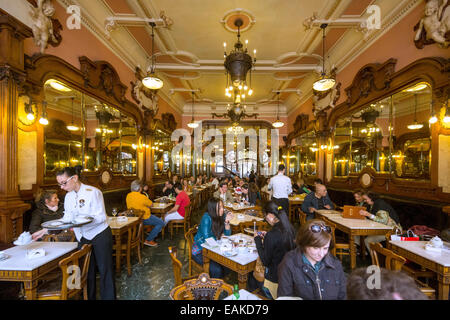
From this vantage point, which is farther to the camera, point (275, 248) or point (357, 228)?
point (357, 228)

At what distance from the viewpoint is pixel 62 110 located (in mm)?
3889

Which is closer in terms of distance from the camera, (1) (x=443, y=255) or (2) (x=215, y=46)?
(1) (x=443, y=255)

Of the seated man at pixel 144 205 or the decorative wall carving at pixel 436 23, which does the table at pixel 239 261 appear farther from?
the decorative wall carving at pixel 436 23

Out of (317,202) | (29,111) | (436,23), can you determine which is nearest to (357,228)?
(317,202)

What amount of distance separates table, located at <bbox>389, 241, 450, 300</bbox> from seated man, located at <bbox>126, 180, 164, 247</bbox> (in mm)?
4481

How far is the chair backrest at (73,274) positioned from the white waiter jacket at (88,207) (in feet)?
0.93

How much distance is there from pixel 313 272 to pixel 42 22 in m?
5.05

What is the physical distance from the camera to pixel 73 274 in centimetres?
218

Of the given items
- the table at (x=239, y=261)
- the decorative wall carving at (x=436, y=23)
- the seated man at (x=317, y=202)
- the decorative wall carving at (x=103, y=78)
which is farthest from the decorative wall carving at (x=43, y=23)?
the decorative wall carving at (x=436, y=23)

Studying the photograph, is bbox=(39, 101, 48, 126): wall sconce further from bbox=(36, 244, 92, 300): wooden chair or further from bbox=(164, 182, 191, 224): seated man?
bbox=(164, 182, 191, 224): seated man

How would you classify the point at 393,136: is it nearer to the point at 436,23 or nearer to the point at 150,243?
the point at 436,23

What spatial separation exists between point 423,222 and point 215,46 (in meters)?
6.52
